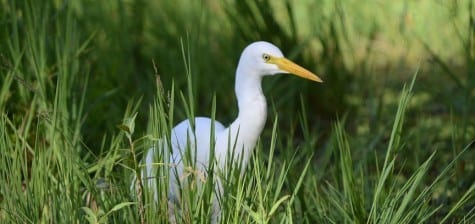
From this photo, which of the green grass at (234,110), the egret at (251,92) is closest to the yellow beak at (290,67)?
the egret at (251,92)

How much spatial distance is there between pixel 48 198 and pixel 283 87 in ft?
6.37

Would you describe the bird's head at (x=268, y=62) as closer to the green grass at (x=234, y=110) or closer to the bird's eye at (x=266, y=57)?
the bird's eye at (x=266, y=57)

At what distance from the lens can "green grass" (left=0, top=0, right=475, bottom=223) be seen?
2646 mm

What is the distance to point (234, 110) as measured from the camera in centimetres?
455

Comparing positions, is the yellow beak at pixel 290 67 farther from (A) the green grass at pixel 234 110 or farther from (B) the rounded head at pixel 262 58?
(A) the green grass at pixel 234 110

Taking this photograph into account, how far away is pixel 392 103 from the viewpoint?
491 cm

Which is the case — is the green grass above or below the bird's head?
below

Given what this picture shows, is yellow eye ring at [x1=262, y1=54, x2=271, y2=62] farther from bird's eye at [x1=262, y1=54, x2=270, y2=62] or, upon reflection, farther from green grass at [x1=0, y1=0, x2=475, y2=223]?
green grass at [x1=0, y1=0, x2=475, y2=223]

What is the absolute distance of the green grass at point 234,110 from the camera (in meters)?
2.65

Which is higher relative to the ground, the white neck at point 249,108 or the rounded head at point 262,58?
the rounded head at point 262,58

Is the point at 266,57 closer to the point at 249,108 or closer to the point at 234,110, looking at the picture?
the point at 249,108

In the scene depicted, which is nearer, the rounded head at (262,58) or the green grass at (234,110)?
the green grass at (234,110)

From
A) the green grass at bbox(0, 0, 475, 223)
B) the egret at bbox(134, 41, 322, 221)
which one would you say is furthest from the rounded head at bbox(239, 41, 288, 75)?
the green grass at bbox(0, 0, 475, 223)

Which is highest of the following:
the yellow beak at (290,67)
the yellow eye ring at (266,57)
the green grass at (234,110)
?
the yellow eye ring at (266,57)
